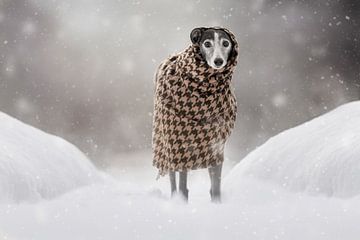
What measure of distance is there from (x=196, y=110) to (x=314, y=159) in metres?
0.79

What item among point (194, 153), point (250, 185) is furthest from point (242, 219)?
point (250, 185)

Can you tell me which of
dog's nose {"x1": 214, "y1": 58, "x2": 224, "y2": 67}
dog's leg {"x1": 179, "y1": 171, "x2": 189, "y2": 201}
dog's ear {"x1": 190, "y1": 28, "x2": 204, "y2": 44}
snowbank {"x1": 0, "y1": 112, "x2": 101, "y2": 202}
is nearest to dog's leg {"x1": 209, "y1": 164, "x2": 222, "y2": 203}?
dog's leg {"x1": 179, "y1": 171, "x2": 189, "y2": 201}

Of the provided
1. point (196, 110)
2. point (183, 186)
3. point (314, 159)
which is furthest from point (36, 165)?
point (314, 159)

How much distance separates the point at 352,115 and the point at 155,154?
135 centimetres

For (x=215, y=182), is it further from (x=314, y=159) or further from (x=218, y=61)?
(x=218, y=61)

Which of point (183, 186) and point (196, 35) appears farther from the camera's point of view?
point (183, 186)

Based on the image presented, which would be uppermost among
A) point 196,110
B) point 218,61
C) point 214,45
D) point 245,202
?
point 214,45

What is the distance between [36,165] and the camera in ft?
12.1

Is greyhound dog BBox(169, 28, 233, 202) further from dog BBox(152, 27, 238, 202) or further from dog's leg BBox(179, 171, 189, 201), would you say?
dog's leg BBox(179, 171, 189, 201)

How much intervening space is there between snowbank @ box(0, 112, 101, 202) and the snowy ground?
0.07 ft

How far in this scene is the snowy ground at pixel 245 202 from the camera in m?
2.73

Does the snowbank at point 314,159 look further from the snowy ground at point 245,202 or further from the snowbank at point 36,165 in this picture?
the snowbank at point 36,165

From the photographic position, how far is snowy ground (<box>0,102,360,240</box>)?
273 cm

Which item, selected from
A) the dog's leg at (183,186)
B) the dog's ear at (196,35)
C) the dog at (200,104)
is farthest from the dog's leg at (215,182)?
the dog's ear at (196,35)
